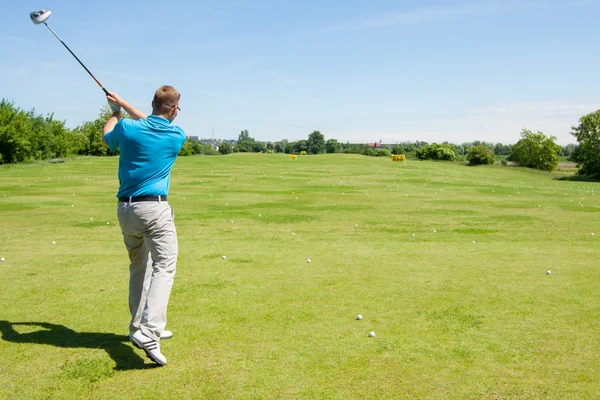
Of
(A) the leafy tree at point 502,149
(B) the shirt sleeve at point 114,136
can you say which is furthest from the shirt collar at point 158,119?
(A) the leafy tree at point 502,149

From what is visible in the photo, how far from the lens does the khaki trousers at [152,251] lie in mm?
6133

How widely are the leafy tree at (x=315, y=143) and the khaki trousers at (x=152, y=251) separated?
16166 centimetres

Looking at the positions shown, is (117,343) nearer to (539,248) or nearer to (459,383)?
(459,383)

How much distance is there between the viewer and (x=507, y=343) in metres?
6.73

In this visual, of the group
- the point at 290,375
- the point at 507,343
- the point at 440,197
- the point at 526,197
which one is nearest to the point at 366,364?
the point at 290,375

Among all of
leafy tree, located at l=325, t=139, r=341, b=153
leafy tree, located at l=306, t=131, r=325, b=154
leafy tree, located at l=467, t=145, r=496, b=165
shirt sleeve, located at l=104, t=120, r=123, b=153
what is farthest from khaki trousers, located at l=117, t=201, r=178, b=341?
leafy tree, located at l=306, t=131, r=325, b=154

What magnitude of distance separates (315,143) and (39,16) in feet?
535

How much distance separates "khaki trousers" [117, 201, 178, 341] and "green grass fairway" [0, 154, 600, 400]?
46 centimetres

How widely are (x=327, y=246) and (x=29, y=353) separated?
A: 8.34 m

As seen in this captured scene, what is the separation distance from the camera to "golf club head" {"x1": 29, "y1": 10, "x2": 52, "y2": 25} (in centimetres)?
817

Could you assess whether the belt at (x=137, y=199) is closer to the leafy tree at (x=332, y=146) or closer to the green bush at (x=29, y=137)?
the green bush at (x=29, y=137)

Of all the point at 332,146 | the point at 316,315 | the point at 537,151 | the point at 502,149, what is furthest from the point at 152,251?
the point at 502,149

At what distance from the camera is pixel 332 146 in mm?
165625

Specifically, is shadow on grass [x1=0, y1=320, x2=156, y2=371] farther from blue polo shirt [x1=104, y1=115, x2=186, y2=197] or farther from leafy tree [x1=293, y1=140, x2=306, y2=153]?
leafy tree [x1=293, y1=140, x2=306, y2=153]
